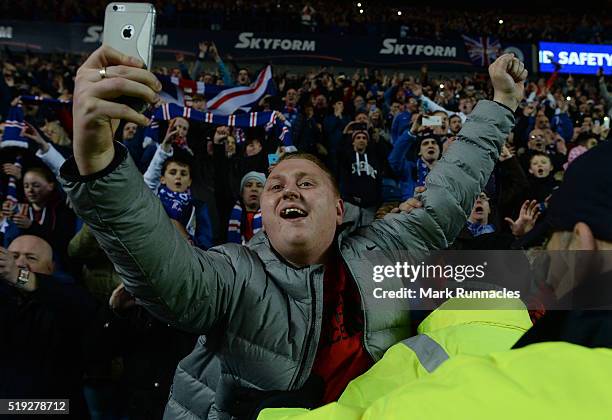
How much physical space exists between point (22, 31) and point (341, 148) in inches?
456

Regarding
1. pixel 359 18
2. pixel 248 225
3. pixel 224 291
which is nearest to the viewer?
pixel 224 291

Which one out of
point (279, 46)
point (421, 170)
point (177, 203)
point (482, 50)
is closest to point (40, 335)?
point (177, 203)

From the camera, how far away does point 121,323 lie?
2.31 metres

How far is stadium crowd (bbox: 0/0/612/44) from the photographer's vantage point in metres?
14.8

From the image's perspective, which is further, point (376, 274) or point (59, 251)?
point (59, 251)

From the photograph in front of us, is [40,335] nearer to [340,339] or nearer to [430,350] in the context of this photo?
[340,339]

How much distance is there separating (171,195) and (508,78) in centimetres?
248

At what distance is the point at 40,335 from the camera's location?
233 cm

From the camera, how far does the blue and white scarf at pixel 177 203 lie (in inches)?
146

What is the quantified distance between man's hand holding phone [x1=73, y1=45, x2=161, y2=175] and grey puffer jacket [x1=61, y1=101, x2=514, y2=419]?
76 millimetres

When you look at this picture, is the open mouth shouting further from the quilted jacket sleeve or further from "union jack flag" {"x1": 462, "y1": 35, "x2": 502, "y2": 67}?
"union jack flag" {"x1": 462, "y1": 35, "x2": 502, "y2": 67}

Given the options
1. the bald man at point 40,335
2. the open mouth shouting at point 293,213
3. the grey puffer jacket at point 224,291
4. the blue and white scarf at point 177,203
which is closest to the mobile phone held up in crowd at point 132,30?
the grey puffer jacket at point 224,291

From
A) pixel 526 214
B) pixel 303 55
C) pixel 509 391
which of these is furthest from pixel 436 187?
pixel 303 55

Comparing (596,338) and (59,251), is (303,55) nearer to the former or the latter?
(59,251)
